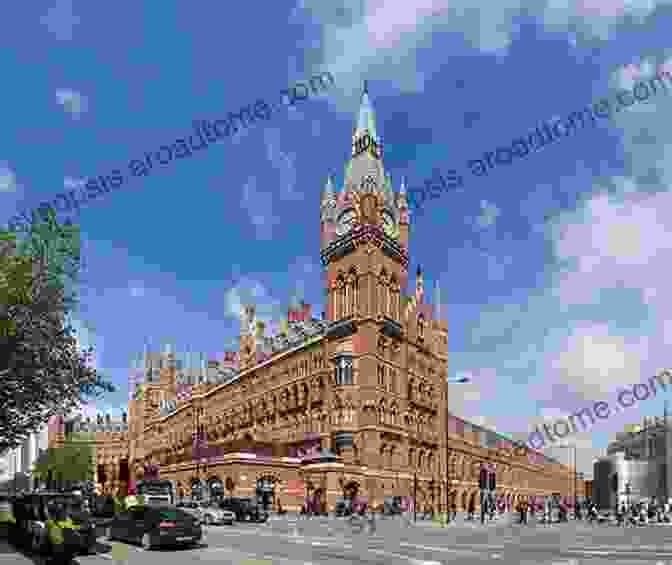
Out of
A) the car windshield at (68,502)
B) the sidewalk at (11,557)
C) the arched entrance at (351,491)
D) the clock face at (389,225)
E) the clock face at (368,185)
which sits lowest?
the arched entrance at (351,491)

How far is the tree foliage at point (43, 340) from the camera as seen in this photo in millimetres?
31797

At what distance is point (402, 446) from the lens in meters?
82.2

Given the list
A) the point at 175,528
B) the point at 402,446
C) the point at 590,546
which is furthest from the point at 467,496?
the point at 175,528

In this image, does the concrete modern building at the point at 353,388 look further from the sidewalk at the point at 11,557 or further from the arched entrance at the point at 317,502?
the sidewalk at the point at 11,557

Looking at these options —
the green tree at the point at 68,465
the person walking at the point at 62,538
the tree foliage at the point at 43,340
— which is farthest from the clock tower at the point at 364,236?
the green tree at the point at 68,465

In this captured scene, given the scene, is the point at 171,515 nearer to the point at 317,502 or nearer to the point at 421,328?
the point at 317,502

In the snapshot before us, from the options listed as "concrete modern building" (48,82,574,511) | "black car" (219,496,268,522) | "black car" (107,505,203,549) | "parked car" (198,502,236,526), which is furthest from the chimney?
"black car" (107,505,203,549)

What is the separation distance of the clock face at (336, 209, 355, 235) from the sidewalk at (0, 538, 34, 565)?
57.8 metres

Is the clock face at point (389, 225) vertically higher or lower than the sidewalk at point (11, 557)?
higher

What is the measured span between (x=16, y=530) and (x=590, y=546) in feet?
74.5

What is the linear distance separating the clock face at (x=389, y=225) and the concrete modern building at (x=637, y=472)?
6730 cm

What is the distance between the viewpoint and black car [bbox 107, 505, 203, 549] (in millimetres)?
27906

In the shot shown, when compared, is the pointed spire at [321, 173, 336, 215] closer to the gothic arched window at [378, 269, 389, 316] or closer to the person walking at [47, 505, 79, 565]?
the gothic arched window at [378, 269, 389, 316]

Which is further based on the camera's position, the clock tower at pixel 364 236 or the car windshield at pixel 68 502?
the clock tower at pixel 364 236
